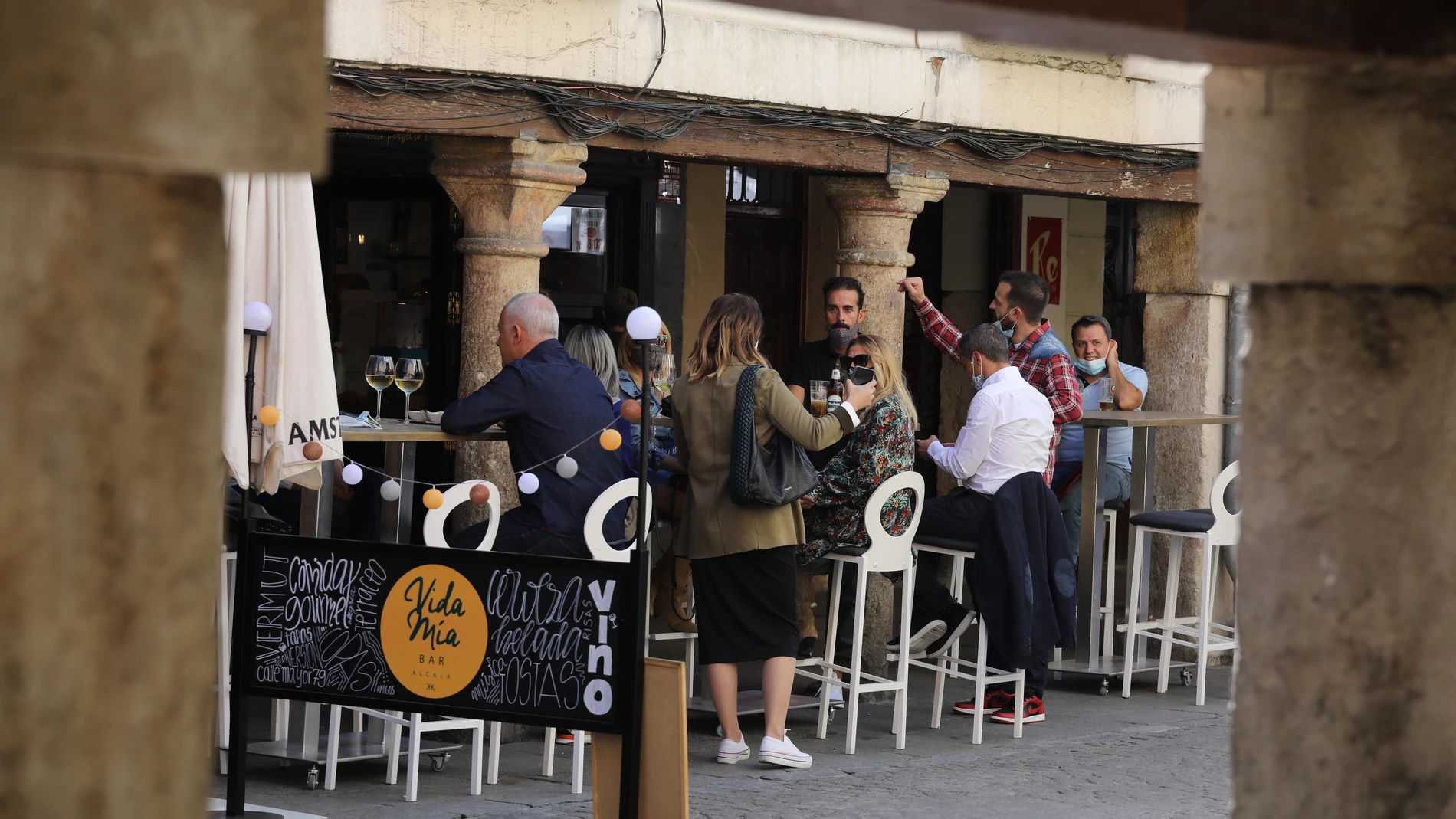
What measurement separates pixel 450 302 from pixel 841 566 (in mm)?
2915

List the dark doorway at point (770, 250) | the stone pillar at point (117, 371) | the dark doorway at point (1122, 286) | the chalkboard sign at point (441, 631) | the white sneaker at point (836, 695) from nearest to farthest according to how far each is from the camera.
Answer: the stone pillar at point (117, 371) → the chalkboard sign at point (441, 631) → the white sneaker at point (836, 695) → the dark doorway at point (770, 250) → the dark doorway at point (1122, 286)

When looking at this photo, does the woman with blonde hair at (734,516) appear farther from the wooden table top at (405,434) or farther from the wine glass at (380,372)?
the wine glass at (380,372)

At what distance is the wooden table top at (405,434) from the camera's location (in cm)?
588

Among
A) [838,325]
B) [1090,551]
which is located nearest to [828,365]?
[838,325]

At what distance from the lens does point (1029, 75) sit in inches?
344

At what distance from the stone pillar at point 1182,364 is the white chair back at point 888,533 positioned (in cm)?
288

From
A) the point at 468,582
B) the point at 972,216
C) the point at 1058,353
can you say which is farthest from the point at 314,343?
the point at 972,216

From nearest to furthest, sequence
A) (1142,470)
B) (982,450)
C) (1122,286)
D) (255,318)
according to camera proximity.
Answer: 1. (255,318)
2. (982,450)
3. (1142,470)
4. (1122,286)

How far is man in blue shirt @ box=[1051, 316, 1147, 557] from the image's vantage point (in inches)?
340

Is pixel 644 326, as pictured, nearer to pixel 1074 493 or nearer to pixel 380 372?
pixel 380 372

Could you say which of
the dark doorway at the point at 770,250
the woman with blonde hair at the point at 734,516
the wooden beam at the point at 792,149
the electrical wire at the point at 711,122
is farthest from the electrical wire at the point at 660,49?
the dark doorway at the point at 770,250

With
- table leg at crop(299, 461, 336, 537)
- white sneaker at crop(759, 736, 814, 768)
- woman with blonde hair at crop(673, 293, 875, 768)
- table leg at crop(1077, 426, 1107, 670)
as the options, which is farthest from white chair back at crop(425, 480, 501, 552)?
table leg at crop(1077, 426, 1107, 670)

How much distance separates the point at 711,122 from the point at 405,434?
235cm

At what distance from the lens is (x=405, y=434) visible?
5.93m
